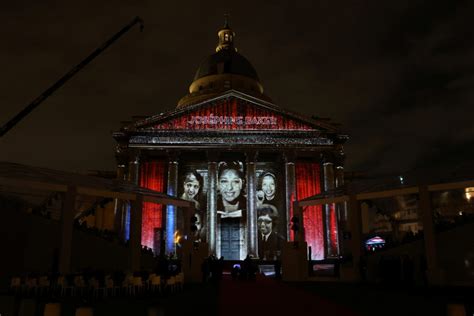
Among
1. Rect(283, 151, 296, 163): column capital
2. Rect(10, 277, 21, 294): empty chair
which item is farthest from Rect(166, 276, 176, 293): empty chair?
Rect(283, 151, 296, 163): column capital

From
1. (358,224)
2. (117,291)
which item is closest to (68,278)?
(117,291)

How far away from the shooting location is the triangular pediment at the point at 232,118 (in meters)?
43.3

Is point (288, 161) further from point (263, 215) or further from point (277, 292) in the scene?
point (277, 292)

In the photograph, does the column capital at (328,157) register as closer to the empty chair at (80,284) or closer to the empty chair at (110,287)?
the empty chair at (110,287)

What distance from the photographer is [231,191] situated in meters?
45.2

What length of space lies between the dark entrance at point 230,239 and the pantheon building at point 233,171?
0.33 feet

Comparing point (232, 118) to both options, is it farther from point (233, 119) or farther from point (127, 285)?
point (127, 285)

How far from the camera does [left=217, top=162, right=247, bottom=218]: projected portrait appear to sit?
44.7 meters

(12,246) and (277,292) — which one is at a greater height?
(12,246)

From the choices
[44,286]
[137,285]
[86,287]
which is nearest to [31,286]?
[44,286]

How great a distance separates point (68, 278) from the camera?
60.8ft

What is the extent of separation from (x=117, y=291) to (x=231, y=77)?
164 feet

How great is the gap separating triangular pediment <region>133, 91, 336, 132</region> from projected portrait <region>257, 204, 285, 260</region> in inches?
331

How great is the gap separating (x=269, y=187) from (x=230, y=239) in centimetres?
664
